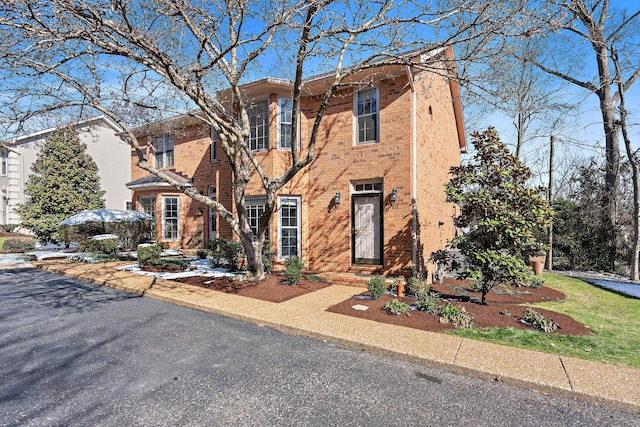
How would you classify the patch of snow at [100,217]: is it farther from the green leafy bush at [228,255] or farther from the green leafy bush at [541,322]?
the green leafy bush at [541,322]

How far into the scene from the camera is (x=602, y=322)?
6.18 m

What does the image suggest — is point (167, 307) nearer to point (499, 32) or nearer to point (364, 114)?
point (364, 114)

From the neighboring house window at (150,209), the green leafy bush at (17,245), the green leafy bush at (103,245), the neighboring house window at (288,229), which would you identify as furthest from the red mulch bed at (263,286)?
the green leafy bush at (17,245)

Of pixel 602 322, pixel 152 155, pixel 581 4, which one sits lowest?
pixel 602 322

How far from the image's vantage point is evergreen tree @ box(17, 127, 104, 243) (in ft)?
58.4

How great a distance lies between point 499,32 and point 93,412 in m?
8.51

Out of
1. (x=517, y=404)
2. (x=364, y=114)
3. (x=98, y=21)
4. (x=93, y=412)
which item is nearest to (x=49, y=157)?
(x=98, y=21)

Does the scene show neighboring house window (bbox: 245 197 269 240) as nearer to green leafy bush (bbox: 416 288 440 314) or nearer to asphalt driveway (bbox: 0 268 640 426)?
asphalt driveway (bbox: 0 268 640 426)

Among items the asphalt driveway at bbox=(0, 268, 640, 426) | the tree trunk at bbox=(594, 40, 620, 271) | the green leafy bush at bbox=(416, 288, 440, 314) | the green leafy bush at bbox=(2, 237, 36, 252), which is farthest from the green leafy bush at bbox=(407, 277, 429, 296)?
the green leafy bush at bbox=(2, 237, 36, 252)

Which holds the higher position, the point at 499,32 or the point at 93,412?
the point at 499,32

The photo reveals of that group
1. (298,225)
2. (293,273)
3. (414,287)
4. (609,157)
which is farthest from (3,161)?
(609,157)

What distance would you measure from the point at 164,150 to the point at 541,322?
53.8 ft

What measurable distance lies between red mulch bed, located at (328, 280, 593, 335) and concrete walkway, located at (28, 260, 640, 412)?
364 millimetres

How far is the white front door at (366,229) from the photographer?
31.9 feet
